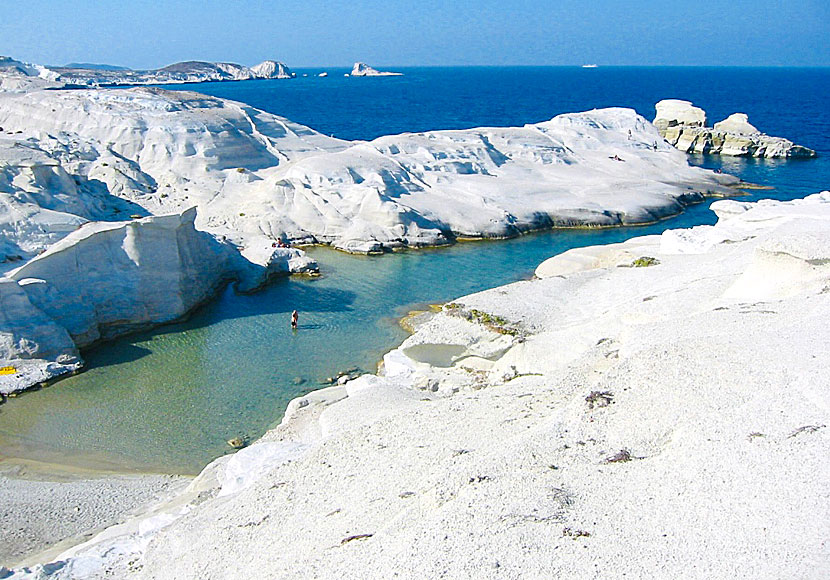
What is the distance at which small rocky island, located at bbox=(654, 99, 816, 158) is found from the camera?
71.1 metres

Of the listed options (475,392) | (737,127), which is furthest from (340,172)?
(737,127)

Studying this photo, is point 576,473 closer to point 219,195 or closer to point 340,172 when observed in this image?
point 340,172

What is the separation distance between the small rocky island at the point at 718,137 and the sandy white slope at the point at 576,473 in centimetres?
6039

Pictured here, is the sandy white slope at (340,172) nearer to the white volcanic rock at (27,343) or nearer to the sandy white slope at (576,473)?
the white volcanic rock at (27,343)

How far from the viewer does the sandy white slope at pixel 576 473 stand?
788 centimetres

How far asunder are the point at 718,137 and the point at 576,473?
74.1 m

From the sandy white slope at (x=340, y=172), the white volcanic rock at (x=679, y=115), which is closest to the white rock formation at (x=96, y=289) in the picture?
the sandy white slope at (x=340, y=172)

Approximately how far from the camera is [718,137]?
75188 mm

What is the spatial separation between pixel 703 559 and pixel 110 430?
54.1ft

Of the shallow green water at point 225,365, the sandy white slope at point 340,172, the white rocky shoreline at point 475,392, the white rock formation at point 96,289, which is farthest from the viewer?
the sandy white slope at point 340,172

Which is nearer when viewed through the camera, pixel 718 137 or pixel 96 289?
pixel 96 289

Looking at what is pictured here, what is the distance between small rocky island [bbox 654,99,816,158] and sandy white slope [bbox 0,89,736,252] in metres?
15.7

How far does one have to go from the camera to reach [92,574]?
11.2 meters

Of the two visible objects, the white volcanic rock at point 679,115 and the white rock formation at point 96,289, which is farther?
the white volcanic rock at point 679,115
